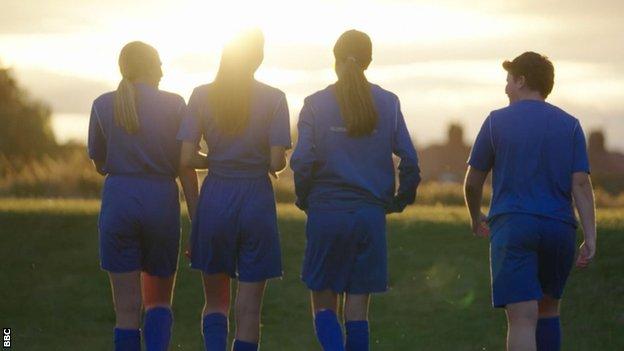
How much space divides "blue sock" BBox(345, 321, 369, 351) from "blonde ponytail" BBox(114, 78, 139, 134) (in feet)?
5.95

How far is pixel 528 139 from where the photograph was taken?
807 centimetres

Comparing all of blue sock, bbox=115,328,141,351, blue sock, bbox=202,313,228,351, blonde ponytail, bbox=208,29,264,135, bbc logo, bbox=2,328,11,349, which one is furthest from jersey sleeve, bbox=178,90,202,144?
bbc logo, bbox=2,328,11,349

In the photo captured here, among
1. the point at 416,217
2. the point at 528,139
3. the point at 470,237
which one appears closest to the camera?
the point at 528,139

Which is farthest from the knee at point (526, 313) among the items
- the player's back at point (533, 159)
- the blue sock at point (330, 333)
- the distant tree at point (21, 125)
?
the distant tree at point (21, 125)

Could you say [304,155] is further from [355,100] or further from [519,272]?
[519,272]

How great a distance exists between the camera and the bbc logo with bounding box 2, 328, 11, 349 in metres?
12.7

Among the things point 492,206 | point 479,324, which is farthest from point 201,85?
point 479,324

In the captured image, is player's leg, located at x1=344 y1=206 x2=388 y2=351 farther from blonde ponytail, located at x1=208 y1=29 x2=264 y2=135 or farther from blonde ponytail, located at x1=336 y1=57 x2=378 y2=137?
blonde ponytail, located at x1=208 y1=29 x2=264 y2=135

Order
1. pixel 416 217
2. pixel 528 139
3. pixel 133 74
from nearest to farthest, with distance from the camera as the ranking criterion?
pixel 528 139 < pixel 133 74 < pixel 416 217

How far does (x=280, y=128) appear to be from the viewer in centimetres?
838

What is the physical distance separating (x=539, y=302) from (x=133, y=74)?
2.88 meters

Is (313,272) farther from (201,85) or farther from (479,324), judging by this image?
(479,324)

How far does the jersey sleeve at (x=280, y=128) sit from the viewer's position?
8352 mm

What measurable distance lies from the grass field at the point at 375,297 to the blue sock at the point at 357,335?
4575 millimetres
